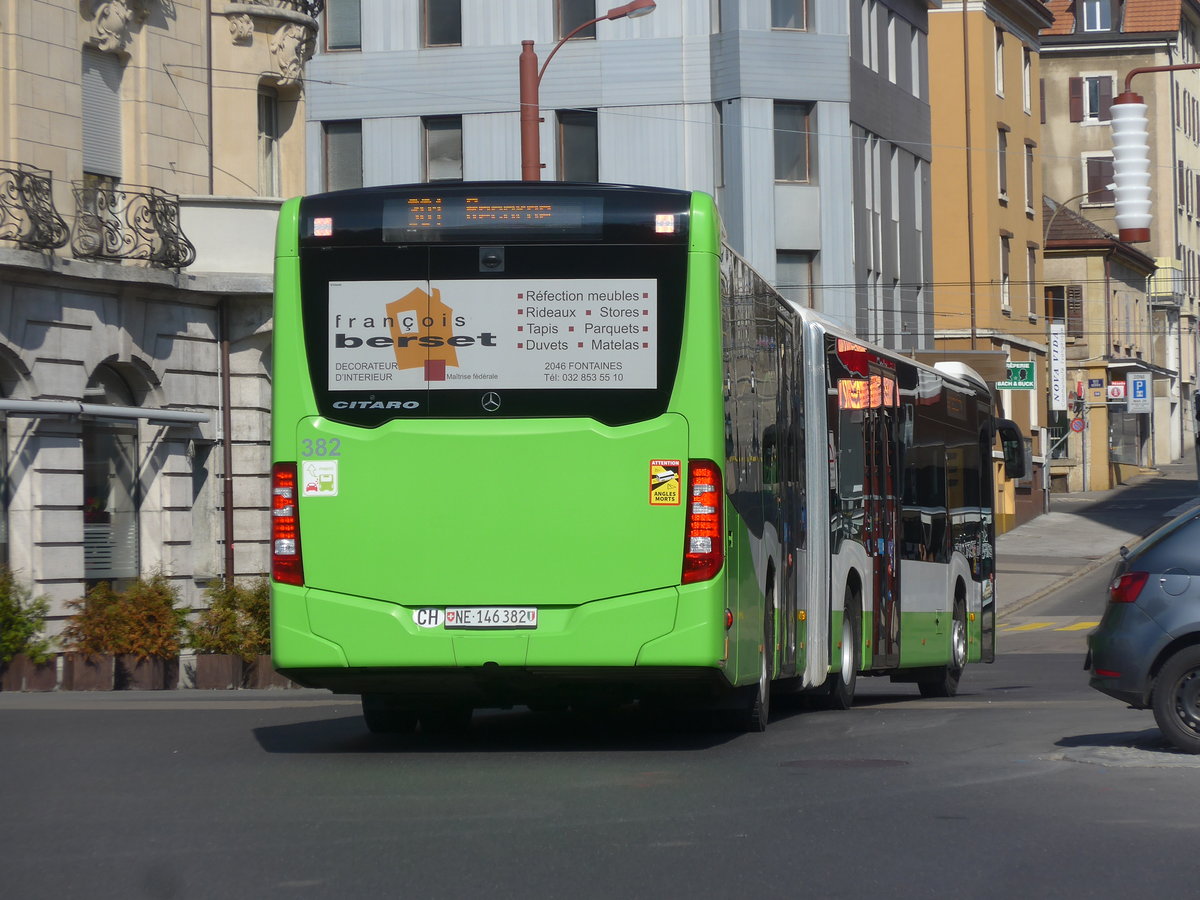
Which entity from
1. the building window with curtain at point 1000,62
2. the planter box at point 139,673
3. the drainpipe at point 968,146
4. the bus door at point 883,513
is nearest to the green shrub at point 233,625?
the planter box at point 139,673

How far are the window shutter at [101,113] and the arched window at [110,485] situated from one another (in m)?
2.65

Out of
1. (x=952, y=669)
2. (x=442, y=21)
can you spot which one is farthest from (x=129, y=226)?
(x=442, y=21)

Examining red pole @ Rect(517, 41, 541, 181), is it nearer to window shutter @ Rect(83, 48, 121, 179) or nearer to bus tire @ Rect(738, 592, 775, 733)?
window shutter @ Rect(83, 48, 121, 179)

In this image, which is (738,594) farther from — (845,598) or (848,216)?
(848,216)

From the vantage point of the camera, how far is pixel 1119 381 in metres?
80.1

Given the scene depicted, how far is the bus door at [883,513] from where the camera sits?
17578 mm

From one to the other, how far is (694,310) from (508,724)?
462 centimetres

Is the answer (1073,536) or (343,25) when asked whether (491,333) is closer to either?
(343,25)

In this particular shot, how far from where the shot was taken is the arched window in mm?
26047

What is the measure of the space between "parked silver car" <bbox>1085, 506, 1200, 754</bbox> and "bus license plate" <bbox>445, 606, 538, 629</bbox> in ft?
10.6

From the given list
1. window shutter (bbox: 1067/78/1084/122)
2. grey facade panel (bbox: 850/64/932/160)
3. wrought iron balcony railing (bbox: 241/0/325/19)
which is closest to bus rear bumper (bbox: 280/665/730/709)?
wrought iron balcony railing (bbox: 241/0/325/19)

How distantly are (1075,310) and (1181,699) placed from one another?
69.5 metres

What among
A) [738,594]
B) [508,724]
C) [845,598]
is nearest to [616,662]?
[738,594]

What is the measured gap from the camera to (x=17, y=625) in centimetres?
2128
